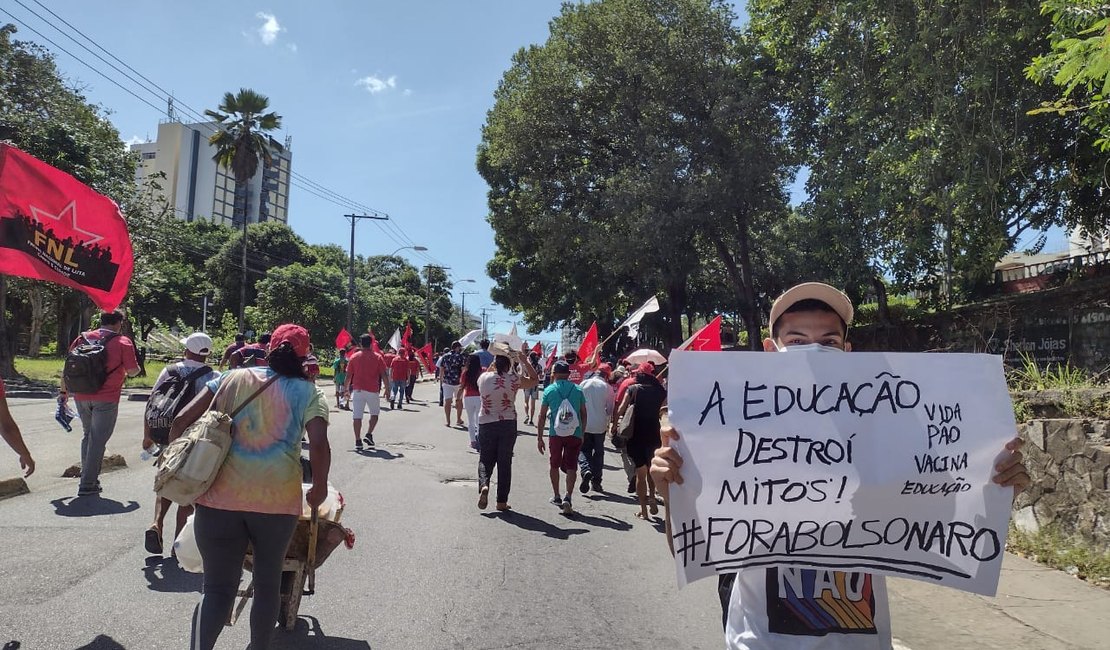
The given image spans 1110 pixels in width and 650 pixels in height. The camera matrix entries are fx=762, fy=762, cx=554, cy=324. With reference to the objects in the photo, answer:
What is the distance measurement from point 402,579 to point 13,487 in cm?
471

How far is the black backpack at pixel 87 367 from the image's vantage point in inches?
275

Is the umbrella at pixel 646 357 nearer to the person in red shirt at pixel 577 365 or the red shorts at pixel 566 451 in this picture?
the red shorts at pixel 566 451

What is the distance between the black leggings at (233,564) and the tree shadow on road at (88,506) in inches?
168

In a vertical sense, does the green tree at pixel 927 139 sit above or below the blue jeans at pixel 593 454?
above

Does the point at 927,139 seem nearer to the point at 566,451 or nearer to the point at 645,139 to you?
the point at 566,451

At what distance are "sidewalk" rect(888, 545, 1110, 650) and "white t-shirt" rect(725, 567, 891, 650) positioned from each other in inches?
113

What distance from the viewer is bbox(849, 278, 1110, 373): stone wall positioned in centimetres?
1035

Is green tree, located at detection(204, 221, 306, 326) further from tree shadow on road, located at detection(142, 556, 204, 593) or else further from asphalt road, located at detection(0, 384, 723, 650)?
tree shadow on road, located at detection(142, 556, 204, 593)

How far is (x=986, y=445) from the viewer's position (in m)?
2.33

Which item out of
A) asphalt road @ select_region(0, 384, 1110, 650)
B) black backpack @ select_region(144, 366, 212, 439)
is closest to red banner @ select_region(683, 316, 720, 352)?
asphalt road @ select_region(0, 384, 1110, 650)

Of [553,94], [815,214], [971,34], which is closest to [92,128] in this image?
[553,94]

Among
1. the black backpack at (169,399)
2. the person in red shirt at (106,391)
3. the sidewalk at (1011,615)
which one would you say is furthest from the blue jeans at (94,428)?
the sidewalk at (1011,615)

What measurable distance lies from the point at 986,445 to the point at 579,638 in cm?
291

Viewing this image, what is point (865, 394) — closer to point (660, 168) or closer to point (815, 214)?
point (815, 214)
